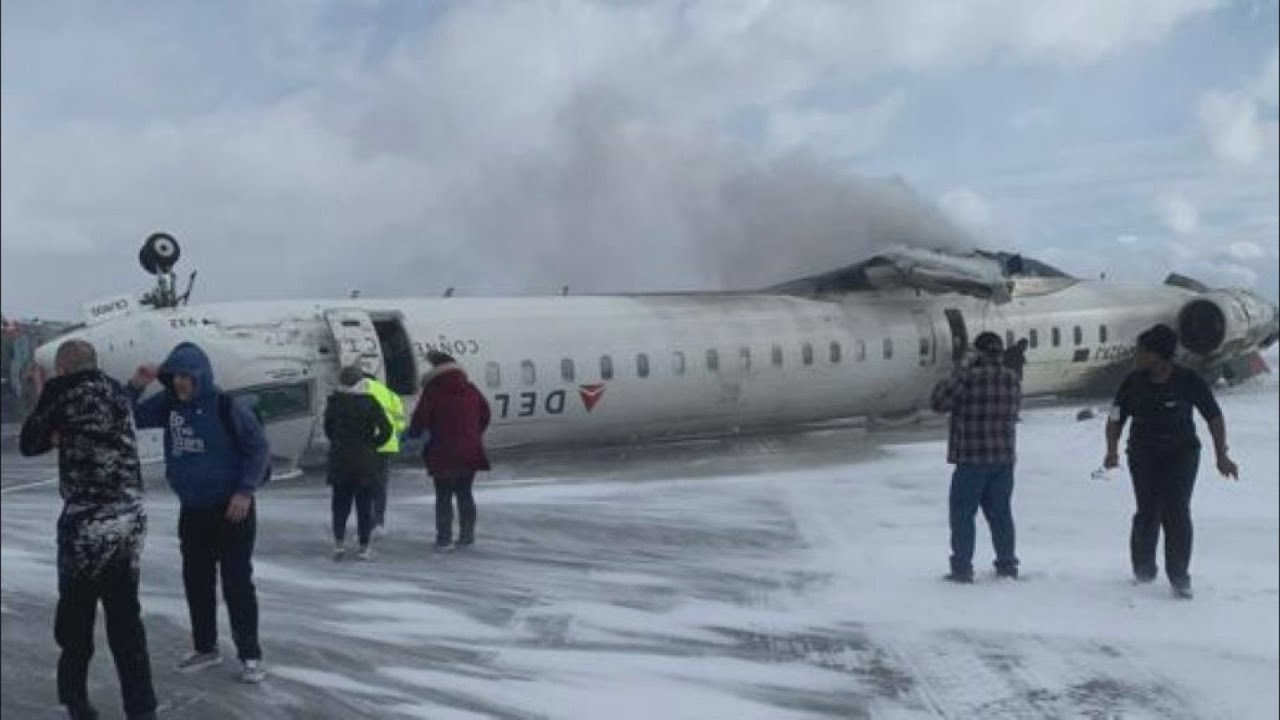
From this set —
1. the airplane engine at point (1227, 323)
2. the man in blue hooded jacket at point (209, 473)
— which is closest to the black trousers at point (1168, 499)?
the airplane engine at point (1227, 323)

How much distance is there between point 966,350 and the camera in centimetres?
618

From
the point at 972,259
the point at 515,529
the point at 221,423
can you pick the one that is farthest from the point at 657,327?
the point at 972,259

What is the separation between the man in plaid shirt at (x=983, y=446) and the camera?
5.90 metres

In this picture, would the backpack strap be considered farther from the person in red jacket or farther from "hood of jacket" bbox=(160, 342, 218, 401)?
the person in red jacket

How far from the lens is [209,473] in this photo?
4754 millimetres

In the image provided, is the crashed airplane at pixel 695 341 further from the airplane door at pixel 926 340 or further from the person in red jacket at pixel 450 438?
the person in red jacket at pixel 450 438

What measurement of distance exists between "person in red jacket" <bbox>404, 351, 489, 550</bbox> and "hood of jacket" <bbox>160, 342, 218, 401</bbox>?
409cm

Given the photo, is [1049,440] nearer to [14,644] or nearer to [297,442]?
[297,442]

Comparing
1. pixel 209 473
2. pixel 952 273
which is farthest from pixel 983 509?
pixel 209 473

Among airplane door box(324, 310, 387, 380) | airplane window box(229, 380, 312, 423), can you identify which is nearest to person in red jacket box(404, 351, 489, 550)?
airplane window box(229, 380, 312, 423)

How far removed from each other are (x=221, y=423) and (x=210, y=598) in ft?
3.57

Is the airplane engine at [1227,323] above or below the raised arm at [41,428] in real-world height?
above

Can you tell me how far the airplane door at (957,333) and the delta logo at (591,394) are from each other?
587cm

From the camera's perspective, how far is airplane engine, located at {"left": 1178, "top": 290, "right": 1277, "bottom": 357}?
400cm
